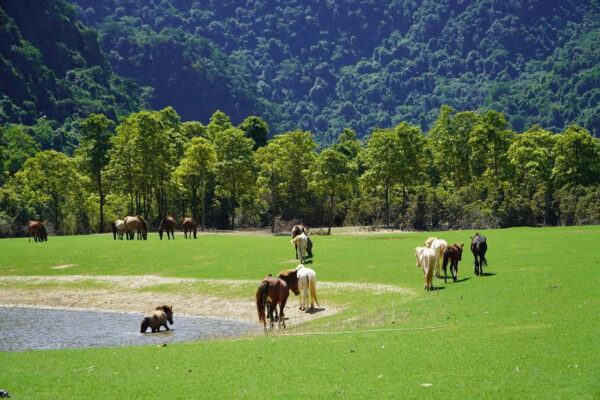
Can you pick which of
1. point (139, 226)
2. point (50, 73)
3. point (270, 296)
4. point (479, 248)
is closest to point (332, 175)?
point (139, 226)

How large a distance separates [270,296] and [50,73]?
6498 inches

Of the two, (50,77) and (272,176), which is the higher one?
(50,77)

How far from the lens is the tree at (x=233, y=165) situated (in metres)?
80.2

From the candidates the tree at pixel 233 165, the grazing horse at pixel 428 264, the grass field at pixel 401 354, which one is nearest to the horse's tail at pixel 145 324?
the grass field at pixel 401 354

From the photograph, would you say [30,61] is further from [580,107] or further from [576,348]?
[576,348]

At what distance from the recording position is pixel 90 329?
26188 mm

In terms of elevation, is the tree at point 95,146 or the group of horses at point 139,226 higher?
the tree at point 95,146

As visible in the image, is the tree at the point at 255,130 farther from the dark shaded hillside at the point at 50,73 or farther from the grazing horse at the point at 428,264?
the grazing horse at the point at 428,264

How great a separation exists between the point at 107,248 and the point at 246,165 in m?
34.2

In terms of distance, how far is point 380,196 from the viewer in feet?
273

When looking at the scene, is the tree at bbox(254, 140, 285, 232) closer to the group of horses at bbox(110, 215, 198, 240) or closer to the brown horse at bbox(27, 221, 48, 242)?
the group of horses at bbox(110, 215, 198, 240)

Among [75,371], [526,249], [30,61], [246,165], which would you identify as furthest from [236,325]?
[30,61]

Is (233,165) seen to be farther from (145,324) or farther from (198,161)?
(145,324)

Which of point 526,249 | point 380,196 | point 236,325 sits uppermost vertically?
point 380,196
